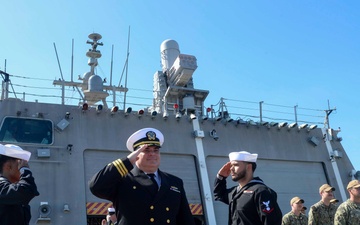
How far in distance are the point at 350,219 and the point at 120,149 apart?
6.06m

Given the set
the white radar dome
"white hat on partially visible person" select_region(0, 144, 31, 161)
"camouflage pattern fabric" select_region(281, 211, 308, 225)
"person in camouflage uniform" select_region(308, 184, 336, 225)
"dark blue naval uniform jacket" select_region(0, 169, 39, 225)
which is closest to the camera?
"dark blue naval uniform jacket" select_region(0, 169, 39, 225)

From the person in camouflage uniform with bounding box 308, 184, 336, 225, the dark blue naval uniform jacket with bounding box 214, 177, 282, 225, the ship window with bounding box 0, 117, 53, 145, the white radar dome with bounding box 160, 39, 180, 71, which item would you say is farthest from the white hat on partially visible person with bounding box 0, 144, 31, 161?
the white radar dome with bounding box 160, 39, 180, 71

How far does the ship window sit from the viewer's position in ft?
31.4

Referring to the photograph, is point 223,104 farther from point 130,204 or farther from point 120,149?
point 130,204

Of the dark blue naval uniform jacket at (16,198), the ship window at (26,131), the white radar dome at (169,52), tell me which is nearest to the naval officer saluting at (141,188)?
the dark blue naval uniform jacket at (16,198)

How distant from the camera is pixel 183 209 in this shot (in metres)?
3.70

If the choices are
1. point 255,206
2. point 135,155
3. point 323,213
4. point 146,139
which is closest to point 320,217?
point 323,213

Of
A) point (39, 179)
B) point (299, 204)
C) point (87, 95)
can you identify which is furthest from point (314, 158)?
point (39, 179)

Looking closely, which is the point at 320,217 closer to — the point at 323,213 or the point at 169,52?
the point at 323,213

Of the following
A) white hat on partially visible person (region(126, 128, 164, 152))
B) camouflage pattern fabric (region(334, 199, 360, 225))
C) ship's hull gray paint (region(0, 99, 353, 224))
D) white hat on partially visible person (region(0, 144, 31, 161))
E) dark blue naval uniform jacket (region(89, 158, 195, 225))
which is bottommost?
camouflage pattern fabric (region(334, 199, 360, 225))

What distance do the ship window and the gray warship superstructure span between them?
2 cm

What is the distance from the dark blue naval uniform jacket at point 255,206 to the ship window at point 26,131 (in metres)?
6.15

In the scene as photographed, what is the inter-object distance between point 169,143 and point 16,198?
296 inches

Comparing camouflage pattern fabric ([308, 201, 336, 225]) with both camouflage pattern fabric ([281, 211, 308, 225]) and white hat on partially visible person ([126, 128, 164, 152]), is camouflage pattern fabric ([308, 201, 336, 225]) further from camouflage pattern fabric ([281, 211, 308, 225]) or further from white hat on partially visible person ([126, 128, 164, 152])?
white hat on partially visible person ([126, 128, 164, 152])
